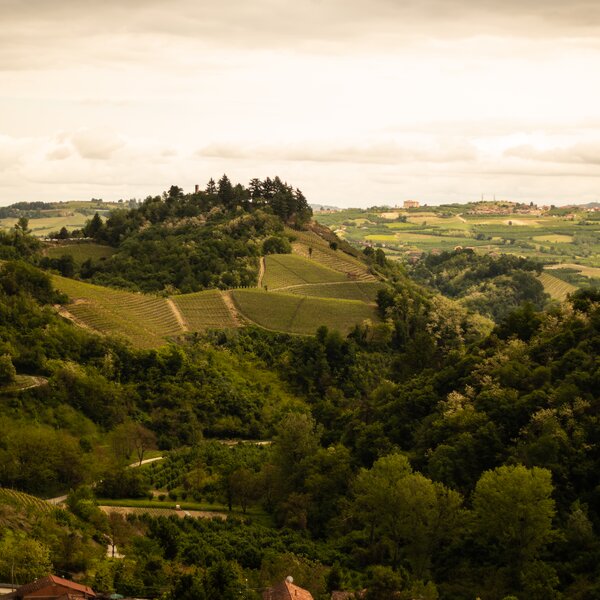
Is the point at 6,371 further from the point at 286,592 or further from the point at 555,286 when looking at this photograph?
the point at 555,286

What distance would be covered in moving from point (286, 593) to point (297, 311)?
5789 cm

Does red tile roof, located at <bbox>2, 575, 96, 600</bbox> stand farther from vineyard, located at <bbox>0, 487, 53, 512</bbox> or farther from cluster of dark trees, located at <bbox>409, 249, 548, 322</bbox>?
cluster of dark trees, located at <bbox>409, 249, 548, 322</bbox>

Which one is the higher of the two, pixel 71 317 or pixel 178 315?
pixel 71 317

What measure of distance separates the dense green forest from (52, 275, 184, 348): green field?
278cm

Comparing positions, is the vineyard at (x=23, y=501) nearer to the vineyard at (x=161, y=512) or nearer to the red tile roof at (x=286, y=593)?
the vineyard at (x=161, y=512)

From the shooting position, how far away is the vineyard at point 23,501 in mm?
51812

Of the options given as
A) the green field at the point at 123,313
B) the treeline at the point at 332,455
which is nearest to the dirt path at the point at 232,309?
the treeline at the point at 332,455

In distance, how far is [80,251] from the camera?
390 feet

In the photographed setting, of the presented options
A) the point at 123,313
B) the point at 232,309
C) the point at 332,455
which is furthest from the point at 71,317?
the point at 332,455

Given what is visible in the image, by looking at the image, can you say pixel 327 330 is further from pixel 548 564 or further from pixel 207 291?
pixel 548 564

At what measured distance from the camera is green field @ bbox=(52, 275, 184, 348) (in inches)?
3295

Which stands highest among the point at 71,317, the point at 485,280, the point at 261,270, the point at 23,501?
the point at 261,270

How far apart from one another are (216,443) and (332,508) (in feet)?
57.2

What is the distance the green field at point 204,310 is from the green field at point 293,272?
8.92 metres
